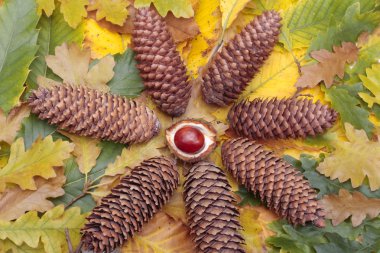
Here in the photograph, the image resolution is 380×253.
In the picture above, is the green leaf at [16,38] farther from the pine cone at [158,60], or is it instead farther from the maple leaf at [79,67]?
the pine cone at [158,60]

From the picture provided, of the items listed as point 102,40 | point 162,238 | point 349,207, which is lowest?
point 162,238

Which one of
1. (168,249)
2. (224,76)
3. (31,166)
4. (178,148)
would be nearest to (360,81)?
(224,76)

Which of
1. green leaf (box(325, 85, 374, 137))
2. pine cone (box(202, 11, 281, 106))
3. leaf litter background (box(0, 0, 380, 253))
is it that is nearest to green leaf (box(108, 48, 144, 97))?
leaf litter background (box(0, 0, 380, 253))

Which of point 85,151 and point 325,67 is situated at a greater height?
point 325,67

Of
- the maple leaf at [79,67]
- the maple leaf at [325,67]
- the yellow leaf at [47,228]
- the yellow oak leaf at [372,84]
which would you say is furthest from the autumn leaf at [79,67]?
the yellow oak leaf at [372,84]

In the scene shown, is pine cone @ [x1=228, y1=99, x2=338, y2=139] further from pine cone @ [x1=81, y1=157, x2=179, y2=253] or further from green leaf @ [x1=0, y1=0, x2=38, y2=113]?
green leaf @ [x1=0, y1=0, x2=38, y2=113]

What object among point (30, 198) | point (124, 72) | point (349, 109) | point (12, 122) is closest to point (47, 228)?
point (30, 198)

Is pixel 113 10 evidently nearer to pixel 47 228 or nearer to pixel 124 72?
pixel 124 72
